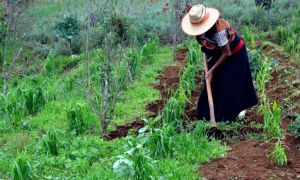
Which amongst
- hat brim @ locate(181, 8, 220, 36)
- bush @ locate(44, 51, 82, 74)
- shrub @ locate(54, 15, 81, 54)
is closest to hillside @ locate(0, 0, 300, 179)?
bush @ locate(44, 51, 82, 74)

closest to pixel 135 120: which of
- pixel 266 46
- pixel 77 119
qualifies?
pixel 77 119

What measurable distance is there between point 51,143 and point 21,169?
93 centimetres

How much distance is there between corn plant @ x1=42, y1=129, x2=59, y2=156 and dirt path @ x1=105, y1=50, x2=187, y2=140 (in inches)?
29.3

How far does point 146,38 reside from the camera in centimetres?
1148

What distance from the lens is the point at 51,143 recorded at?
5.07 metres

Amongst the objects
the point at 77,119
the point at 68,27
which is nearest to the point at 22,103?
the point at 77,119

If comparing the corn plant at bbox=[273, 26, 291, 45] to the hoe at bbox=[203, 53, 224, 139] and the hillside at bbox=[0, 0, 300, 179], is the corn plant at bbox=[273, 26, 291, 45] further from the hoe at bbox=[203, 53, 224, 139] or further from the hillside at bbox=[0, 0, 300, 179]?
the hoe at bbox=[203, 53, 224, 139]

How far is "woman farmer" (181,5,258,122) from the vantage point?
5270 millimetres

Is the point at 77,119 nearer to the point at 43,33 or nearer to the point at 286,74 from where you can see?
the point at 286,74

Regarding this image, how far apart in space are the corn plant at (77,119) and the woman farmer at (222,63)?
4.54 ft

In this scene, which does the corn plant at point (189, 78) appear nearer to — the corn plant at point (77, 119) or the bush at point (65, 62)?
the corn plant at point (77, 119)

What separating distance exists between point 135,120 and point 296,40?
4.48m

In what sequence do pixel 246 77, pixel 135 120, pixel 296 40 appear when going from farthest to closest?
pixel 296 40 → pixel 135 120 → pixel 246 77

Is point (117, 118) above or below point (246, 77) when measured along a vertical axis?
below
